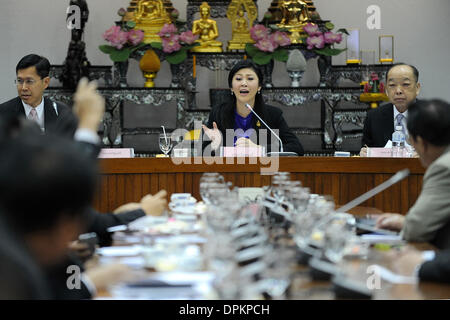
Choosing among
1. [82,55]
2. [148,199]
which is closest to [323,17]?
[82,55]

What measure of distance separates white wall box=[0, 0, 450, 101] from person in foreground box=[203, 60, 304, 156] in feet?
8.37

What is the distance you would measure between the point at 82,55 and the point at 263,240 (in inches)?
187

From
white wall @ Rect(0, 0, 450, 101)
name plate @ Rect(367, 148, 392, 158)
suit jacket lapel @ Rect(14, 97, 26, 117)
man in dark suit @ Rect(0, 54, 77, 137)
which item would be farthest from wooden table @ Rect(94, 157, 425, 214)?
white wall @ Rect(0, 0, 450, 101)

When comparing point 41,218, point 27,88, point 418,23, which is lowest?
point 41,218

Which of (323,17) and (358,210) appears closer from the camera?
(358,210)

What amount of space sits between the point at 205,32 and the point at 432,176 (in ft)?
14.0

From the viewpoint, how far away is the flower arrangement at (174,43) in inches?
229

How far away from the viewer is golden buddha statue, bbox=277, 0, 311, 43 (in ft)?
19.8

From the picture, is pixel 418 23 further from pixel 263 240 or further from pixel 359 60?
pixel 263 240

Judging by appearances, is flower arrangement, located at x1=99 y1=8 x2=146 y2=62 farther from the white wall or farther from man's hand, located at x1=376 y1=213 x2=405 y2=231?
man's hand, located at x1=376 y1=213 x2=405 y2=231

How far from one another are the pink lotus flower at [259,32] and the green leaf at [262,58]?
137 millimetres

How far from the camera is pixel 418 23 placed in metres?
6.79

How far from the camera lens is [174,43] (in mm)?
5797

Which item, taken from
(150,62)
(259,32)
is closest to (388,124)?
(259,32)
